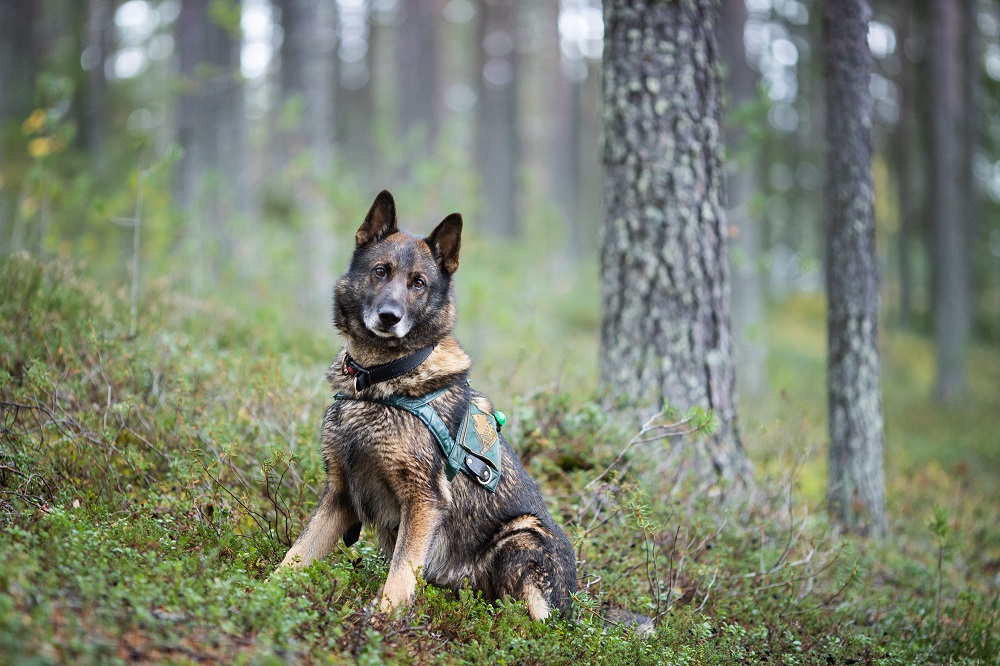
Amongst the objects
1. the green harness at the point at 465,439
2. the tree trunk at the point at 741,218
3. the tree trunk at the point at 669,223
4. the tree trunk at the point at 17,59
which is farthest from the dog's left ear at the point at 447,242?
the tree trunk at the point at 17,59

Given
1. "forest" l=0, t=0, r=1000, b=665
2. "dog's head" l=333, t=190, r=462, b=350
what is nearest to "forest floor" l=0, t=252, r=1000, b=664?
"forest" l=0, t=0, r=1000, b=665

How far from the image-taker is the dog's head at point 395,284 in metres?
4.16

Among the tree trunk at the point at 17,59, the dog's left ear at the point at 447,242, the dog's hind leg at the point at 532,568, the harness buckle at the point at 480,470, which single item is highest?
the tree trunk at the point at 17,59

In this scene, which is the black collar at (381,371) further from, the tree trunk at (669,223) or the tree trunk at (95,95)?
the tree trunk at (95,95)

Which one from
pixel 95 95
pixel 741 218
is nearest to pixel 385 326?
pixel 741 218

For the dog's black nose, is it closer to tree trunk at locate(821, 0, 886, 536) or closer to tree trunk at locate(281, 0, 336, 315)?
tree trunk at locate(821, 0, 886, 536)

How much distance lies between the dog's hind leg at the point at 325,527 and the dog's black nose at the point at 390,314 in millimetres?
906

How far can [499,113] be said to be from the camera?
1325 inches

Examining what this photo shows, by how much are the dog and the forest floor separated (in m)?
0.20

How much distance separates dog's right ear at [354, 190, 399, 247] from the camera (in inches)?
170

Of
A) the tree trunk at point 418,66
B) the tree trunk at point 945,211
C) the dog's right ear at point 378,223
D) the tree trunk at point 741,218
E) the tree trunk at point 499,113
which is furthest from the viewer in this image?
the tree trunk at point 499,113

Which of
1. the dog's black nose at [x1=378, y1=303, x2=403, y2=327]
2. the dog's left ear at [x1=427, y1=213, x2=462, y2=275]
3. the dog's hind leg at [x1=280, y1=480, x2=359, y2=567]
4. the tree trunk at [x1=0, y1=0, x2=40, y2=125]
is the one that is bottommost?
the dog's hind leg at [x1=280, y1=480, x2=359, y2=567]

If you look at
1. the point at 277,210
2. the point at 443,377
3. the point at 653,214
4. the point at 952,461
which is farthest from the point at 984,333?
the point at 443,377

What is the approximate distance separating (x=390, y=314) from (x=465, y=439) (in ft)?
2.53
